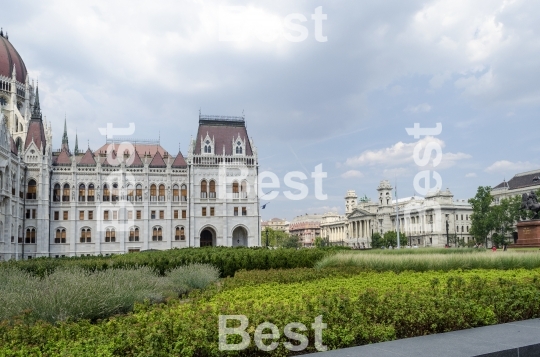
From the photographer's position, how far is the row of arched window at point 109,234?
6119cm

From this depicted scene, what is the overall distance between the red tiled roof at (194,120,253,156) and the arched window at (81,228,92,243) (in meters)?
17.4

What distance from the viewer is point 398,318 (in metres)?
8.62

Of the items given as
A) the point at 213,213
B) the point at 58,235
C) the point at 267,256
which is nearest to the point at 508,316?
the point at 267,256

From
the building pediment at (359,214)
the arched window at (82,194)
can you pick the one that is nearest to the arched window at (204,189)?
the arched window at (82,194)

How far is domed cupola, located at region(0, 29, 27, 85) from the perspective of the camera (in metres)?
70.3

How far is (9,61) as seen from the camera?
234 feet

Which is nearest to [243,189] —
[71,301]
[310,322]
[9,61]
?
[9,61]

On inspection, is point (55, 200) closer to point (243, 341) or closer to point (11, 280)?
point (11, 280)

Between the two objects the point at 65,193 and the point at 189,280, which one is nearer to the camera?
the point at 189,280

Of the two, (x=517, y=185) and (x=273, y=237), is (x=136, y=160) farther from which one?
(x=517, y=185)

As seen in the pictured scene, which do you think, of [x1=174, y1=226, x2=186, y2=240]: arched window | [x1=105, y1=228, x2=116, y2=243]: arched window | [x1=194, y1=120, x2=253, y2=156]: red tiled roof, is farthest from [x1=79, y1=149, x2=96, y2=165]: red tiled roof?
[x1=174, y1=226, x2=186, y2=240]: arched window

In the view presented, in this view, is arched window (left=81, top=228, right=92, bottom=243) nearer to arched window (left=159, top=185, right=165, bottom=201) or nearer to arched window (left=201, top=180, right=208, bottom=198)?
arched window (left=159, top=185, right=165, bottom=201)

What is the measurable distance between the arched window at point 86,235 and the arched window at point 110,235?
6.93 feet

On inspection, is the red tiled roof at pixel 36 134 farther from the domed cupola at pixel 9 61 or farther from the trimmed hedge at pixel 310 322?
the trimmed hedge at pixel 310 322
